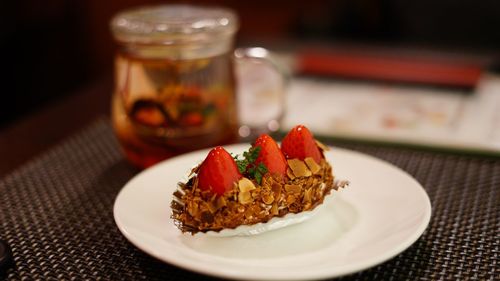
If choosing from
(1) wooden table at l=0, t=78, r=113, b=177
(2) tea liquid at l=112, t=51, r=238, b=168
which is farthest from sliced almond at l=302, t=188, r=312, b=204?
(1) wooden table at l=0, t=78, r=113, b=177

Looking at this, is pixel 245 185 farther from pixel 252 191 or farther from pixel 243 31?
pixel 243 31

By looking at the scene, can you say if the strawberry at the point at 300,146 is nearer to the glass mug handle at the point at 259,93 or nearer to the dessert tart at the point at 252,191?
the dessert tart at the point at 252,191

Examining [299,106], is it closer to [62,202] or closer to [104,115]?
[104,115]

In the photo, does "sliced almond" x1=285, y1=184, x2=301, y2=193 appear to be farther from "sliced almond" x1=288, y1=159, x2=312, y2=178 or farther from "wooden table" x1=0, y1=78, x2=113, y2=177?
"wooden table" x1=0, y1=78, x2=113, y2=177

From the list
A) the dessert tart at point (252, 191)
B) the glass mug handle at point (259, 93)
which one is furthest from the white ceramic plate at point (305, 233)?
the glass mug handle at point (259, 93)

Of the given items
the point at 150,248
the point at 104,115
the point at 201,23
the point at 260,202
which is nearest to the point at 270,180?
the point at 260,202

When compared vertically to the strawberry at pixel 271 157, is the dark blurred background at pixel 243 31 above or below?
below
